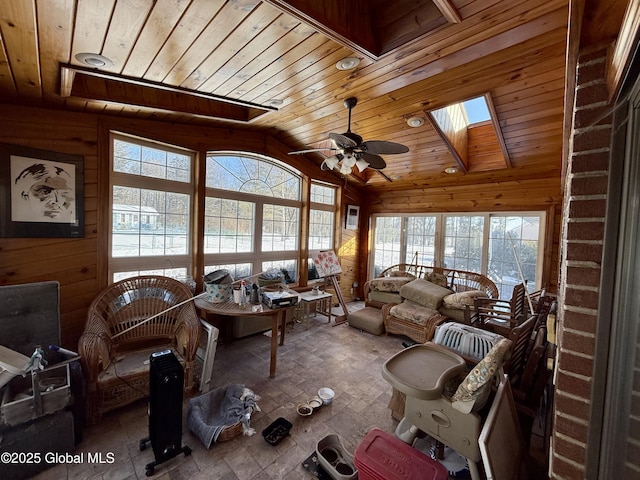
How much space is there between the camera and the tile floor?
1727mm

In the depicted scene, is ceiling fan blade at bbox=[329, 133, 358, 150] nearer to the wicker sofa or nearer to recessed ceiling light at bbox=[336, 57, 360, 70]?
recessed ceiling light at bbox=[336, 57, 360, 70]

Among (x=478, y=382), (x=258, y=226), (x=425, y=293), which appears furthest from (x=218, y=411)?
(x=425, y=293)

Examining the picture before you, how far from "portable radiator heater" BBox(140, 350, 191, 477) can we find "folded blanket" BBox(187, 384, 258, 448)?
20 cm

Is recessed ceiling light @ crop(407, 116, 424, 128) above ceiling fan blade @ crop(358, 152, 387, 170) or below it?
above

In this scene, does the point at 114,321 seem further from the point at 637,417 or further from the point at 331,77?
the point at 637,417

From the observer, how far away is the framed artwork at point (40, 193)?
2162mm

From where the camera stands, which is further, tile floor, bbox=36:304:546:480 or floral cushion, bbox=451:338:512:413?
tile floor, bbox=36:304:546:480

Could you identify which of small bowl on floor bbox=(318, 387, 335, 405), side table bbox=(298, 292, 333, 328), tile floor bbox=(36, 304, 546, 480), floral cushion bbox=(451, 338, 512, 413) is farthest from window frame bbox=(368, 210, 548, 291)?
small bowl on floor bbox=(318, 387, 335, 405)

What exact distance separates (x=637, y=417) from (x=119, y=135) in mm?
4084

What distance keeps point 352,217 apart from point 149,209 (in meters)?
3.81

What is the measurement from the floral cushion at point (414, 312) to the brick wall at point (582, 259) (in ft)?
8.53

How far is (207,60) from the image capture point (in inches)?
76.2

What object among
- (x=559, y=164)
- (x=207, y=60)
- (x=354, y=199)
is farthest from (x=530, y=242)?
(x=207, y=60)

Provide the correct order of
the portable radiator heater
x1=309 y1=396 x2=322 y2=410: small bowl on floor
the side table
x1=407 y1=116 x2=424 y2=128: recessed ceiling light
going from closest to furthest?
the portable radiator heater
x1=309 y1=396 x2=322 y2=410: small bowl on floor
x1=407 y1=116 x2=424 y2=128: recessed ceiling light
the side table
